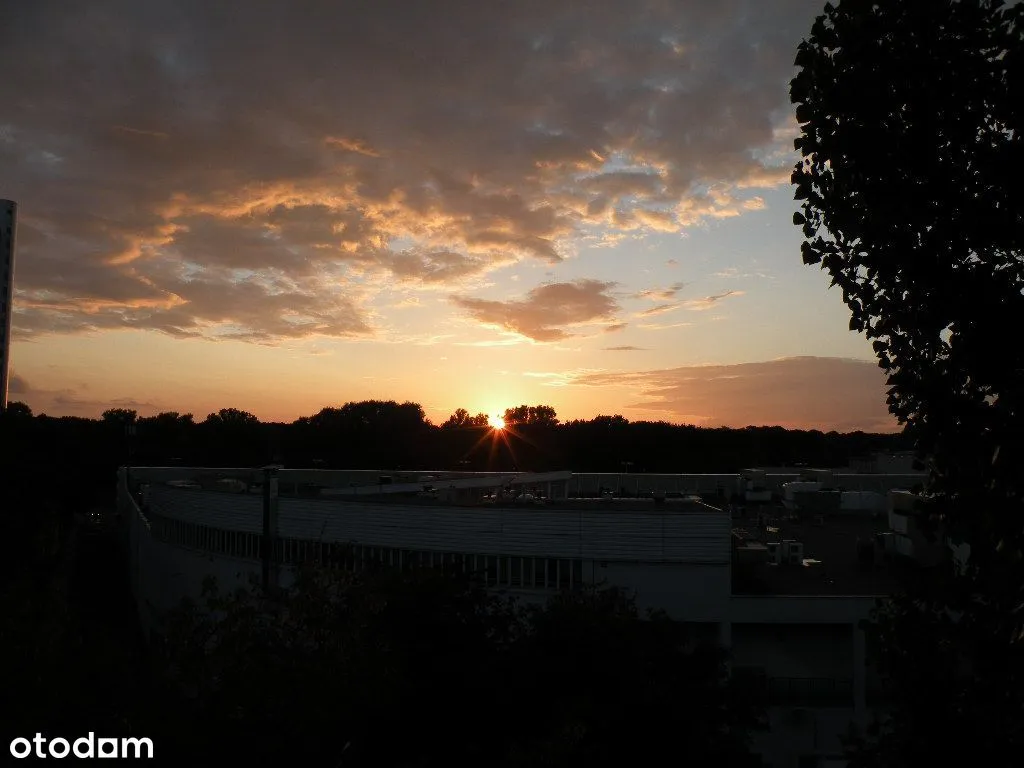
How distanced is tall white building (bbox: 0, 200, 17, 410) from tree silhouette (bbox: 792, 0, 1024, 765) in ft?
272

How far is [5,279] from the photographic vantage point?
7669cm

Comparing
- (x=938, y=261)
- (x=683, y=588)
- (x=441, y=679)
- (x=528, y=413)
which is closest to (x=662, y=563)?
(x=683, y=588)

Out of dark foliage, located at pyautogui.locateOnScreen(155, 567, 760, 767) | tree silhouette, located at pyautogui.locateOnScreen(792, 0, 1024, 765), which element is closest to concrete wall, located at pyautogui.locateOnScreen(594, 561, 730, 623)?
dark foliage, located at pyautogui.locateOnScreen(155, 567, 760, 767)

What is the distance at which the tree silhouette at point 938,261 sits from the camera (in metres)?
6.36

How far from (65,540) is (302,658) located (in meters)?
49.3

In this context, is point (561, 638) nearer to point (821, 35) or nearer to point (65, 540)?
point (821, 35)

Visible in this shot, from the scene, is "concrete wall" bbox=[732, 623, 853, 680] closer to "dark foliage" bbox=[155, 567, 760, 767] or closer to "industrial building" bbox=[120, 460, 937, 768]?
"industrial building" bbox=[120, 460, 937, 768]

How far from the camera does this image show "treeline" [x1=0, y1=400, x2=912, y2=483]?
101m

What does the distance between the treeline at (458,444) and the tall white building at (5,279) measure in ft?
57.4

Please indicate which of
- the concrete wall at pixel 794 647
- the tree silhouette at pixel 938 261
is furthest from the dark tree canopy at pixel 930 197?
the concrete wall at pixel 794 647

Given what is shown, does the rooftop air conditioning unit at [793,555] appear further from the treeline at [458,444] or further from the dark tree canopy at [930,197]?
the treeline at [458,444]

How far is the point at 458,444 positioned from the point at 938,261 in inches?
4145

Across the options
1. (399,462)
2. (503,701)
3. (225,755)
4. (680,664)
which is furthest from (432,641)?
(399,462)

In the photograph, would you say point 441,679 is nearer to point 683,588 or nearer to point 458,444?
point 683,588
